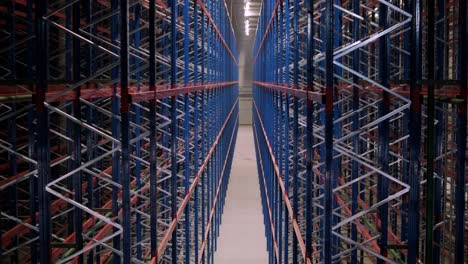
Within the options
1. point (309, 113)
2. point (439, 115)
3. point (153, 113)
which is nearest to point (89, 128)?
point (153, 113)

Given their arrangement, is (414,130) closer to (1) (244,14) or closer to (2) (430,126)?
(2) (430,126)

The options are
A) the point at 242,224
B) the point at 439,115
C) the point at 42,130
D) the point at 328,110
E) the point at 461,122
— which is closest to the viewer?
the point at 42,130

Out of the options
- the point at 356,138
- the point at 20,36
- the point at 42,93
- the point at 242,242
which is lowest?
the point at 242,242

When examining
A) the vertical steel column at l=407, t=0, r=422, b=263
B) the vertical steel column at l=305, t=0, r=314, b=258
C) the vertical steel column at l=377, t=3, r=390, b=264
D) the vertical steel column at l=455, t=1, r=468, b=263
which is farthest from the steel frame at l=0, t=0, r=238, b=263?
the vertical steel column at l=455, t=1, r=468, b=263

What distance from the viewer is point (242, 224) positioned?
1482 centimetres

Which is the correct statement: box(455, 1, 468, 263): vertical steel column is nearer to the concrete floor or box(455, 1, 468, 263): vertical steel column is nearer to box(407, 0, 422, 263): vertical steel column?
box(407, 0, 422, 263): vertical steel column

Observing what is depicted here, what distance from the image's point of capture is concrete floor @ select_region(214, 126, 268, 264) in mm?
12273

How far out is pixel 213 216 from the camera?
1277 cm

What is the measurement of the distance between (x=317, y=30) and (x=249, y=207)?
7.44 meters

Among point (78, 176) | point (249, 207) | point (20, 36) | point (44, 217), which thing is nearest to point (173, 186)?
point (78, 176)

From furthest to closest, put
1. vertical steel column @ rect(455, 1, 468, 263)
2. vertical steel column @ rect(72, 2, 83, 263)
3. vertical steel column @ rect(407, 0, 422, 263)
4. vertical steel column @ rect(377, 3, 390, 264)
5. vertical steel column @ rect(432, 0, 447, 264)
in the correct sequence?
vertical steel column @ rect(432, 0, 447, 264)
vertical steel column @ rect(72, 2, 83, 263)
vertical steel column @ rect(377, 3, 390, 264)
vertical steel column @ rect(455, 1, 468, 263)
vertical steel column @ rect(407, 0, 422, 263)

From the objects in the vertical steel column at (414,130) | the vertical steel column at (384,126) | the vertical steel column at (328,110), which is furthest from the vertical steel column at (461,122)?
the vertical steel column at (328,110)

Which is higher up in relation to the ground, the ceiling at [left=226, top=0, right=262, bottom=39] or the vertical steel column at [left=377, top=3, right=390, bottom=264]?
the ceiling at [left=226, top=0, right=262, bottom=39]

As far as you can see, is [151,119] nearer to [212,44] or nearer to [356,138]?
[356,138]
